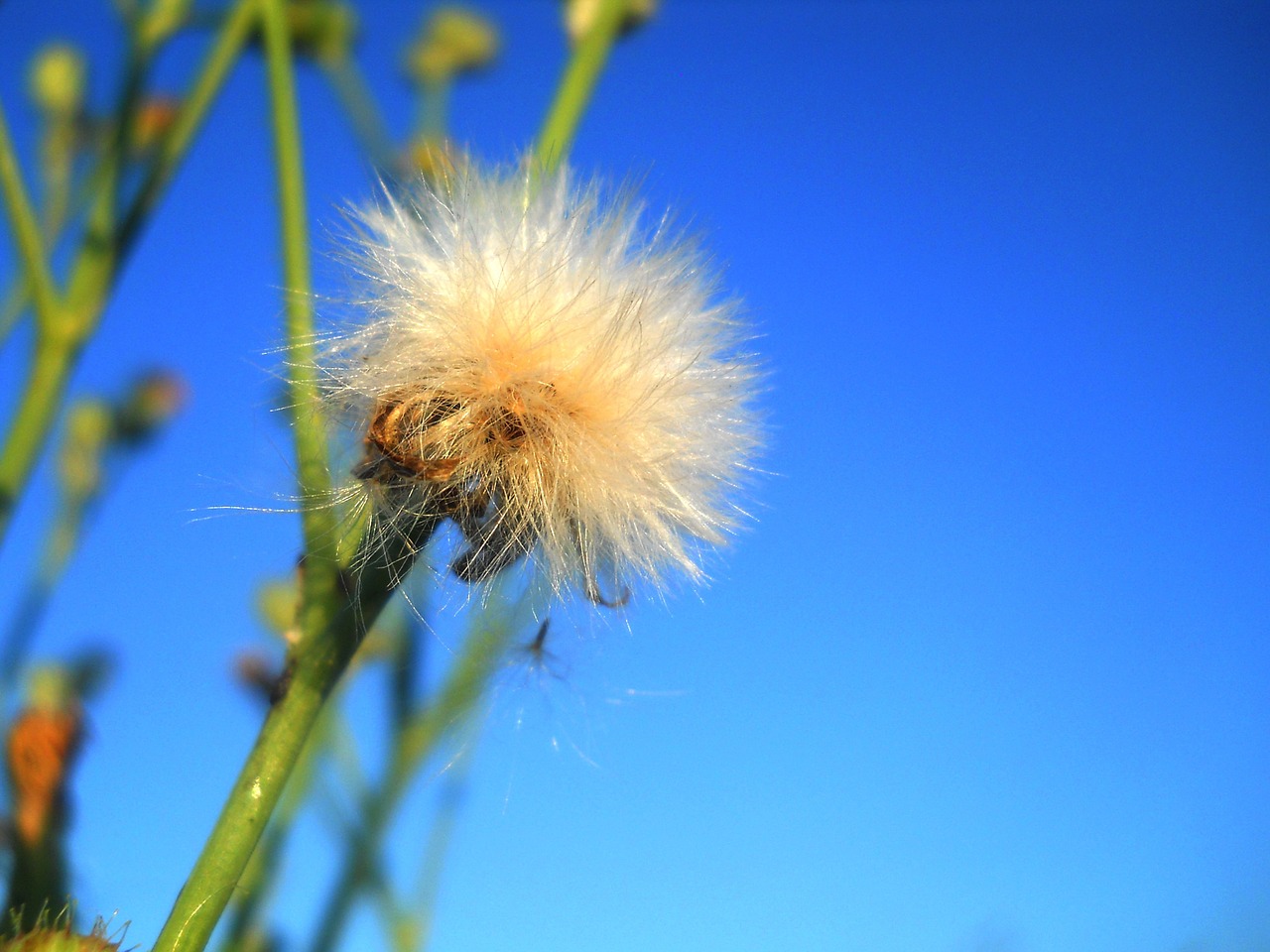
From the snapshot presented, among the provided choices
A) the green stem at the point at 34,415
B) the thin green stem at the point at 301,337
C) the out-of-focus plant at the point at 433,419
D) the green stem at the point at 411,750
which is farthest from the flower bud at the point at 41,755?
the thin green stem at the point at 301,337

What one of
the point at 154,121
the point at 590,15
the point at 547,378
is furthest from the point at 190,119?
the point at 547,378

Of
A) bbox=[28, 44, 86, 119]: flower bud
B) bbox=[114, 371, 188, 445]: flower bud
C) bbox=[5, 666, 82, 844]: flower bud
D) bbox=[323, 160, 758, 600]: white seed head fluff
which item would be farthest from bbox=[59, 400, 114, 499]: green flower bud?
bbox=[323, 160, 758, 600]: white seed head fluff

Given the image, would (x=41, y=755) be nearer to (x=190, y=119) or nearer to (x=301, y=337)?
(x=301, y=337)

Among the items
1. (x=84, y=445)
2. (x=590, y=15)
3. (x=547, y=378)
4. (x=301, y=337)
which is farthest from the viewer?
(x=84, y=445)

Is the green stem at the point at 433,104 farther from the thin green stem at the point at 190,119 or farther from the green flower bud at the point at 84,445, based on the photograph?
the green flower bud at the point at 84,445

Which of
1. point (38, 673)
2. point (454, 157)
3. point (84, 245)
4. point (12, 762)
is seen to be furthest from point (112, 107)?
point (12, 762)

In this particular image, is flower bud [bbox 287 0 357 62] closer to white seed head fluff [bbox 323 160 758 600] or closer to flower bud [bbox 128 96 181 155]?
flower bud [bbox 128 96 181 155]

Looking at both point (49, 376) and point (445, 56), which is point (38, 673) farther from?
point (445, 56)
